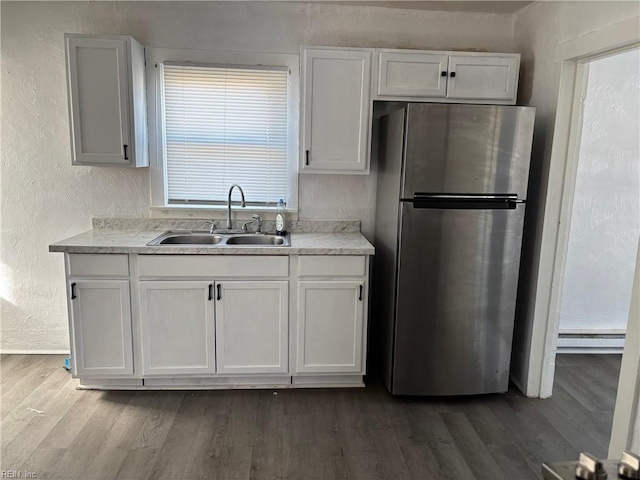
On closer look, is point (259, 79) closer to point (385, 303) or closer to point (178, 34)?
point (178, 34)

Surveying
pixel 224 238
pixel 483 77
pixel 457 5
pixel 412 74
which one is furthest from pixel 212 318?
pixel 457 5

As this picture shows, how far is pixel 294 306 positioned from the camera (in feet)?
8.80

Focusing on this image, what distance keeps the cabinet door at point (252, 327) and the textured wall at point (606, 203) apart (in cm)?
221

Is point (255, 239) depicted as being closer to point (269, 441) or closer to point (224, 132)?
point (224, 132)

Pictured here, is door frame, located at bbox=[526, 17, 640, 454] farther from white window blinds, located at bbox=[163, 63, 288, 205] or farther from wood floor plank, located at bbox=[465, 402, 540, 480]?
white window blinds, located at bbox=[163, 63, 288, 205]

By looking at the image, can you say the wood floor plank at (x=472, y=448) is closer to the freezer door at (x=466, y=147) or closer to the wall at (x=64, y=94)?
the freezer door at (x=466, y=147)

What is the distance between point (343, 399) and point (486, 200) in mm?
1435

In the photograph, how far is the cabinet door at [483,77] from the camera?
274 cm

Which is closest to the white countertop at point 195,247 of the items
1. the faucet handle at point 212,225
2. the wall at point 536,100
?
the faucet handle at point 212,225

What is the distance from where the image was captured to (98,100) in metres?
2.68

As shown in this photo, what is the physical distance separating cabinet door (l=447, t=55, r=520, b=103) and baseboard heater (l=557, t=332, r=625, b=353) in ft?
6.16

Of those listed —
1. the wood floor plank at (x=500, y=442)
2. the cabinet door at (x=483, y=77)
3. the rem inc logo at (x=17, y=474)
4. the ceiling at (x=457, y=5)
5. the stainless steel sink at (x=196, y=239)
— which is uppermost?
the ceiling at (x=457, y=5)

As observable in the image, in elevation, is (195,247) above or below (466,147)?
below

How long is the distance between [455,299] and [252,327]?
1204 millimetres
